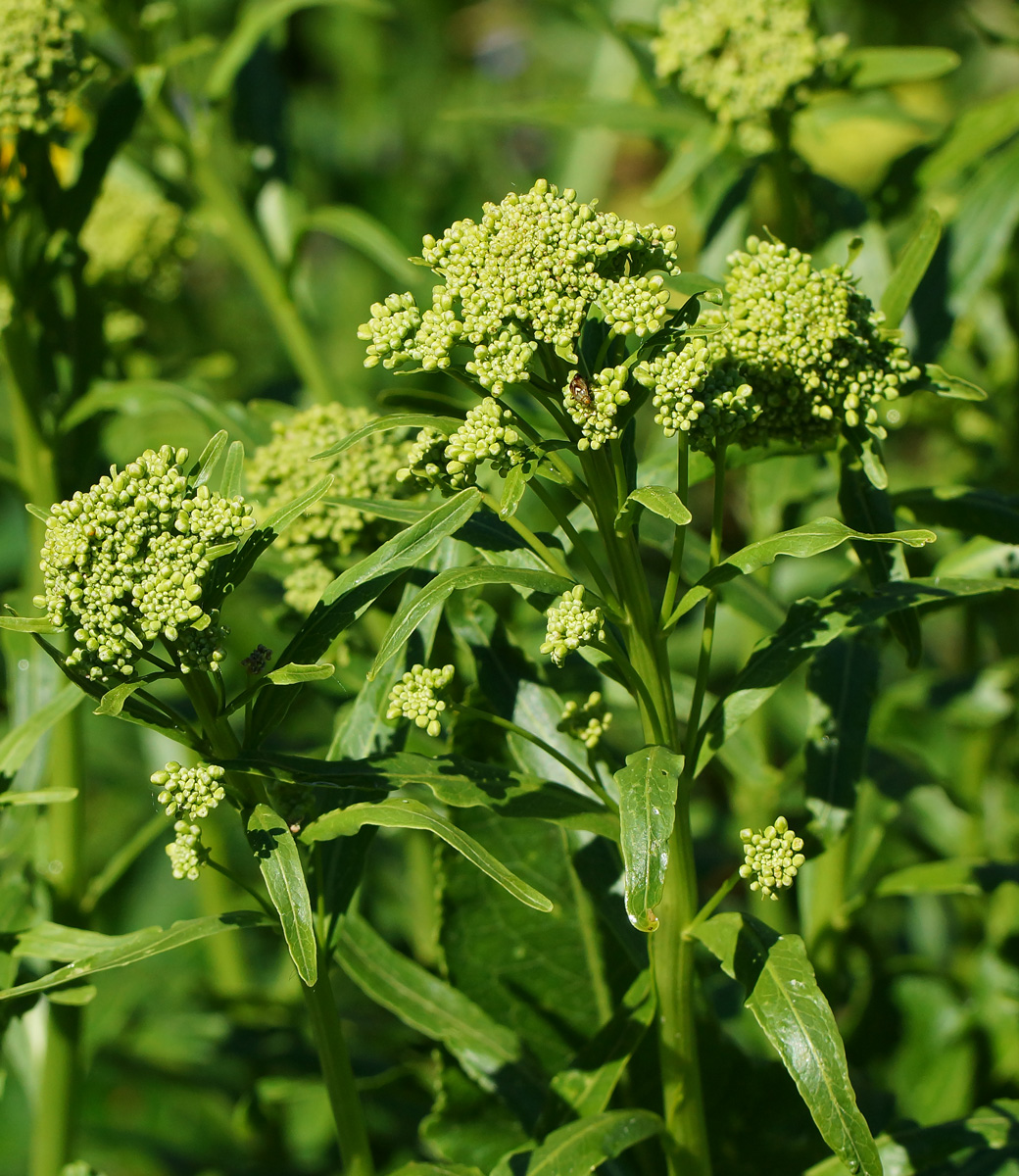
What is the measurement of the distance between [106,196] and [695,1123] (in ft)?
6.02

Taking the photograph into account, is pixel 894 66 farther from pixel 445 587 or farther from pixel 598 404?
pixel 445 587

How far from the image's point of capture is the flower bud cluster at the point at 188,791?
100 centimetres

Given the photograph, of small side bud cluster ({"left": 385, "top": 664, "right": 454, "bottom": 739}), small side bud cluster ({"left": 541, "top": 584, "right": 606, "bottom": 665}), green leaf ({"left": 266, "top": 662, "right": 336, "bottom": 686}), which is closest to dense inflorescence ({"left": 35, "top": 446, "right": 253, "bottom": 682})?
green leaf ({"left": 266, "top": 662, "right": 336, "bottom": 686})

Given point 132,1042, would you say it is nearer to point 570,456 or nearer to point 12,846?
point 12,846

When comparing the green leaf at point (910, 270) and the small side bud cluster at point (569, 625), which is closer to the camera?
the small side bud cluster at point (569, 625)

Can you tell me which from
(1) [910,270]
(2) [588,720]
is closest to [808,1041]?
(2) [588,720]

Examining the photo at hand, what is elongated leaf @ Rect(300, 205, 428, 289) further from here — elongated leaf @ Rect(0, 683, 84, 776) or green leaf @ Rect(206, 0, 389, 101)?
elongated leaf @ Rect(0, 683, 84, 776)

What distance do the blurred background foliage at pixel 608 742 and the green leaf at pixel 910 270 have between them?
184 millimetres

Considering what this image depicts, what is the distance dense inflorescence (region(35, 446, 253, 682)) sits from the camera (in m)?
0.98

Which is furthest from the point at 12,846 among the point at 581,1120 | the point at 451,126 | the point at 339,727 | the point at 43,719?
the point at 451,126

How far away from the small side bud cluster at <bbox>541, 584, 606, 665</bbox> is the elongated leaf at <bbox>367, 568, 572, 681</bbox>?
1.1 inches

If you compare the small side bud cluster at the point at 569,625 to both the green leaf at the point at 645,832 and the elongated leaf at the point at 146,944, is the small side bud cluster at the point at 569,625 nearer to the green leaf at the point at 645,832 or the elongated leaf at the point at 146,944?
the green leaf at the point at 645,832

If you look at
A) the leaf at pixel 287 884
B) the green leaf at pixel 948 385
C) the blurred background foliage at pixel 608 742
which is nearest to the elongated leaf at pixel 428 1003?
the blurred background foliage at pixel 608 742

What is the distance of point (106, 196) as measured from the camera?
2199 millimetres
